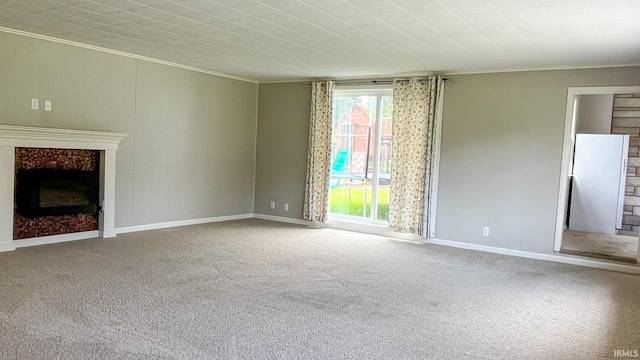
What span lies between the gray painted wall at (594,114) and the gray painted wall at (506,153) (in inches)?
130

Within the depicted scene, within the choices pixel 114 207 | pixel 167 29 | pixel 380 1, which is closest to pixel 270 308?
pixel 380 1

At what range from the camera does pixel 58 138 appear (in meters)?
5.34

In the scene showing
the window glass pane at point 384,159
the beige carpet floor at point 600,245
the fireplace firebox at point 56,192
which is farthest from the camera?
the window glass pane at point 384,159

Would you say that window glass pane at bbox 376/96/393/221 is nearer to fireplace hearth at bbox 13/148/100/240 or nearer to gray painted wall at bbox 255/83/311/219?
gray painted wall at bbox 255/83/311/219

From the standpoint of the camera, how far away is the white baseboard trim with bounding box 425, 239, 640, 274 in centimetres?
541

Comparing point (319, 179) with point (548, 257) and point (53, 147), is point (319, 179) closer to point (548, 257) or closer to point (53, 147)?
point (548, 257)

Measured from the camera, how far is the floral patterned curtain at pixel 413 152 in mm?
6508

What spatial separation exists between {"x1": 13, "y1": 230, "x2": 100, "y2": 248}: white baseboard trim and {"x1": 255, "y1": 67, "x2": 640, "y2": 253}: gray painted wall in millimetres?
4614

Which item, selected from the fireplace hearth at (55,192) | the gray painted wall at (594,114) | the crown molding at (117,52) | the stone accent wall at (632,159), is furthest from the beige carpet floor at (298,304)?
the gray painted wall at (594,114)

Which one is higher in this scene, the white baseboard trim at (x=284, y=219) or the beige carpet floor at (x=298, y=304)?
the white baseboard trim at (x=284, y=219)

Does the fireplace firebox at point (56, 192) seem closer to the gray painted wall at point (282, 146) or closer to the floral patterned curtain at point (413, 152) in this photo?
the gray painted wall at point (282, 146)

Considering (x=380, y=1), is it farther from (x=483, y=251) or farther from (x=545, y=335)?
(x=483, y=251)

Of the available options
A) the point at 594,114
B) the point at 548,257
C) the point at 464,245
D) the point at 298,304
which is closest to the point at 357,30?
the point at 298,304

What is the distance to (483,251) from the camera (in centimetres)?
618
